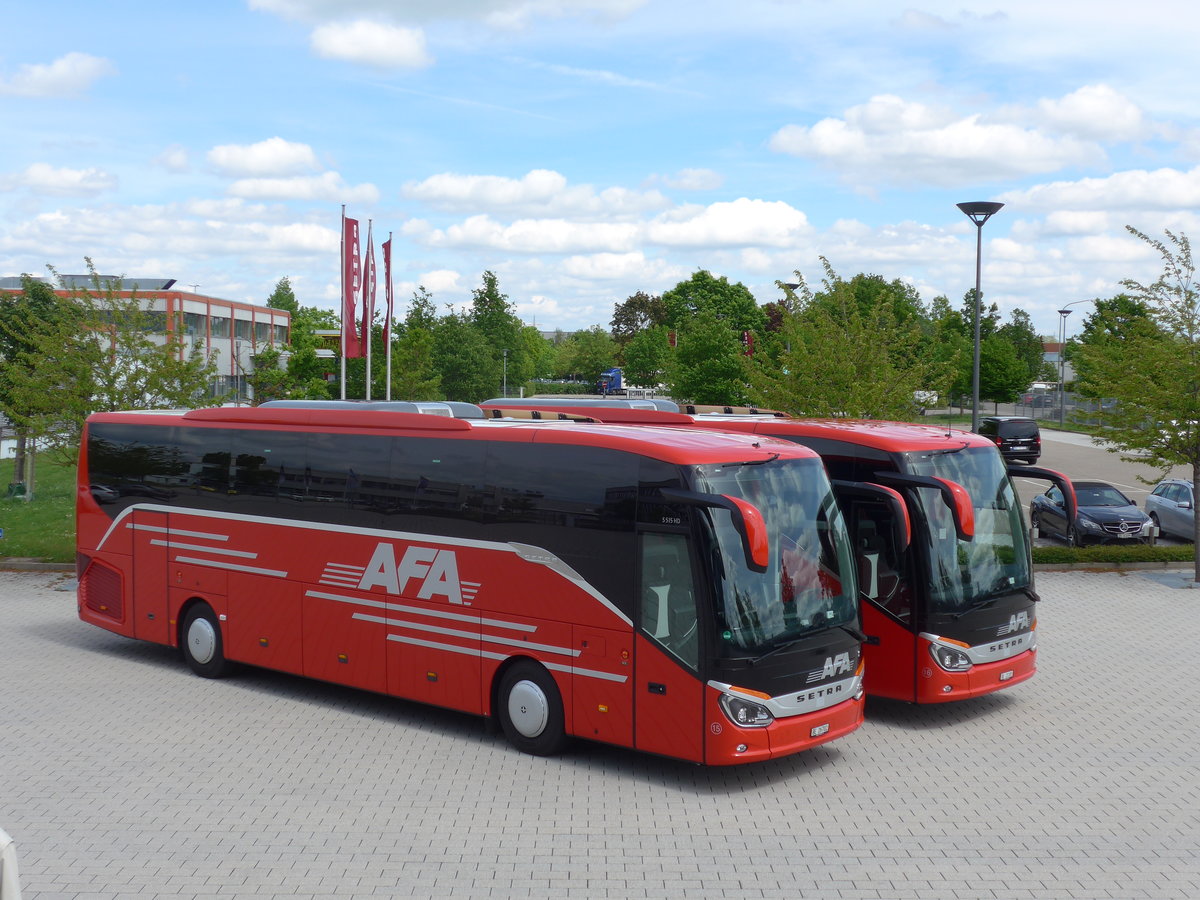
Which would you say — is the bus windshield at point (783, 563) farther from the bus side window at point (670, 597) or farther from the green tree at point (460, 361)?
the green tree at point (460, 361)

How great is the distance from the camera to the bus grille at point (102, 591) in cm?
1502

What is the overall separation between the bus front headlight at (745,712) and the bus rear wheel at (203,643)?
6.87 meters

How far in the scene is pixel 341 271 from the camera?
A: 34.1m

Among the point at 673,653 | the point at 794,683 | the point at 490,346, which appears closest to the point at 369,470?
the point at 673,653

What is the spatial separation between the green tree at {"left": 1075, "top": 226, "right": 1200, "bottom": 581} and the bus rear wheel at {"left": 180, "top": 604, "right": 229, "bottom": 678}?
→ 14886mm

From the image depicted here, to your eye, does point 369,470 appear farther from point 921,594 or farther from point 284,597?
point 921,594

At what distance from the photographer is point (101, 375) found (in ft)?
68.7

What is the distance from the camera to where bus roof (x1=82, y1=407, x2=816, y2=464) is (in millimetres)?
9859

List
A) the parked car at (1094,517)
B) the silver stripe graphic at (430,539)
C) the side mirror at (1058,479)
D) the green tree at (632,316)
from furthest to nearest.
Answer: the green tree at (632,316) → the parked car at (1094,517) → the side mirror at (1058,479) → the silver stripe graphic at (430,539)

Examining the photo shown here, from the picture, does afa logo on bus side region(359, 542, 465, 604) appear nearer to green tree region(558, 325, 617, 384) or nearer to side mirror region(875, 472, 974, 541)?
side mirror region(875, 472, 974, 541)

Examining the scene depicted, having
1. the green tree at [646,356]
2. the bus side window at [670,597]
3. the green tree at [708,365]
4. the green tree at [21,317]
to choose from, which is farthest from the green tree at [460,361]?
the bus side window at [670,597]

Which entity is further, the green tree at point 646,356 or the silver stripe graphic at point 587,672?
the green tree at point 646,356

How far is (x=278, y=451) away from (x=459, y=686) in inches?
142

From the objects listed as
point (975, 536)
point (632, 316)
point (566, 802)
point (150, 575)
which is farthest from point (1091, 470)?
point (632, 316)
